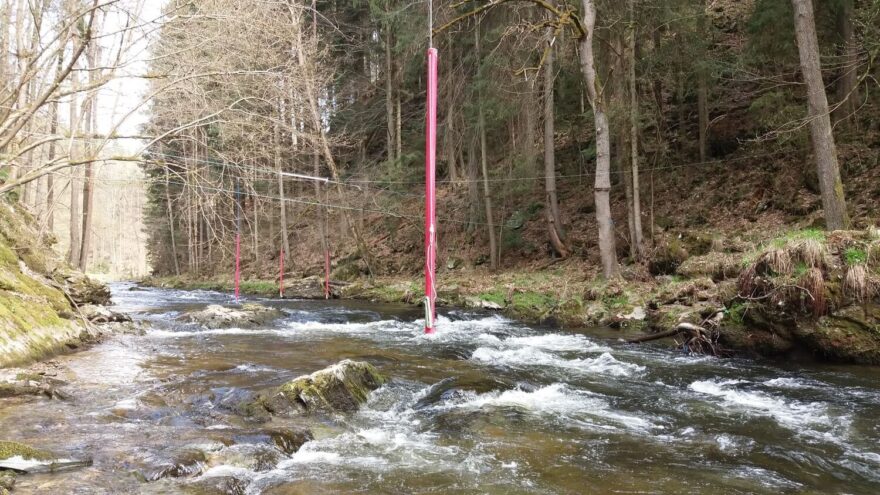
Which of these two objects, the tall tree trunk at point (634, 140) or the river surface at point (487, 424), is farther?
the tall tree trunk at point (634, 140)

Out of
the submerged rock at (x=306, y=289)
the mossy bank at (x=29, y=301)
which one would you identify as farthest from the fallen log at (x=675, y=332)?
the submerged rock at (x=306, y=289)

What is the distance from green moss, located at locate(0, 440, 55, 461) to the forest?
13cm

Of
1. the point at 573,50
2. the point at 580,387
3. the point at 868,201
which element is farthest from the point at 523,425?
the point at 573,50

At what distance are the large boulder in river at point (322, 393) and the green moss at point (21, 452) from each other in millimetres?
1776

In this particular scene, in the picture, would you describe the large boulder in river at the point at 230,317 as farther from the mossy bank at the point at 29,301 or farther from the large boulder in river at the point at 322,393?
the large boulder in river at the point at 322,393

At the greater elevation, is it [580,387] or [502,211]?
[502,211]

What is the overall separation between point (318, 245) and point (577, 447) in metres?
28.3

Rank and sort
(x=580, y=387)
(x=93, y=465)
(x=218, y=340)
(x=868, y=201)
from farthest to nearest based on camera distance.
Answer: (x=868, y=201)
(x=218, y=340)
(x=580, y=387)
(x=93, y=465)

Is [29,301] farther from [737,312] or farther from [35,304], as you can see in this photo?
[737,312]

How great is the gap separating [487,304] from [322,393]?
32.2 feet

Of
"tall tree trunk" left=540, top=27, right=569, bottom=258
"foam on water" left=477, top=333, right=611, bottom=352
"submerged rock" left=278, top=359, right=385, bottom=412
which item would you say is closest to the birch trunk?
"tall tree trunk" left=540, top=27, right=569, bottom=258

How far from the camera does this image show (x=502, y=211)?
20.4 metres

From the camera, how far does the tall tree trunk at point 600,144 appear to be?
A: 44.3 ft

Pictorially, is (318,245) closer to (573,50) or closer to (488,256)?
(488,256)
